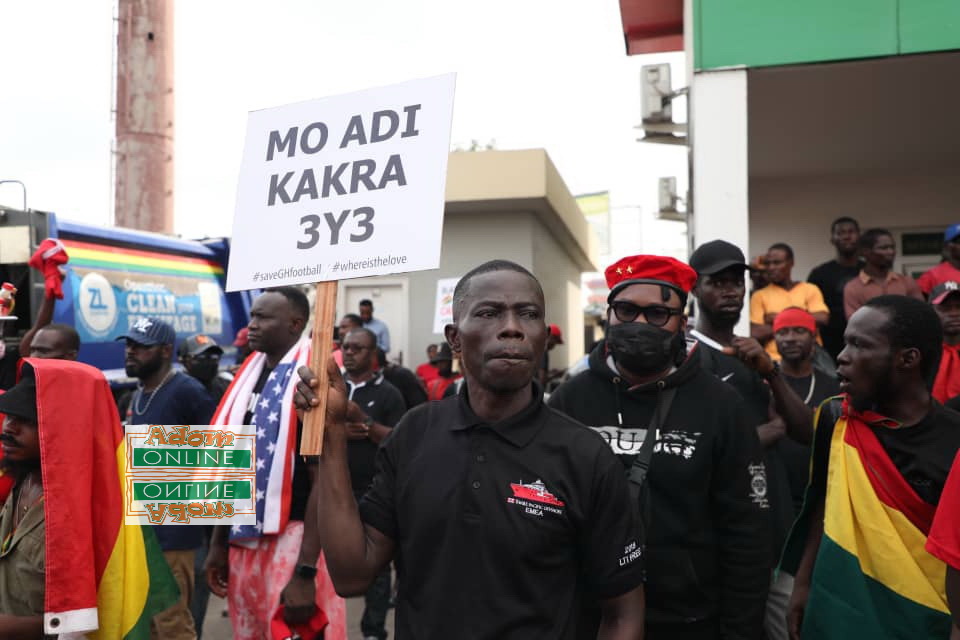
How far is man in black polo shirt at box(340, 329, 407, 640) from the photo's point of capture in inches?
222

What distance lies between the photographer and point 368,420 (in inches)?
221

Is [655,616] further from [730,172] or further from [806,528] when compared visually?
[730,172]

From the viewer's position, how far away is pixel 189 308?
994cm

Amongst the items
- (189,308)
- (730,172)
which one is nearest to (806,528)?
(730,172)

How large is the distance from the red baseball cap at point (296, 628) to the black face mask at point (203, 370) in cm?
411

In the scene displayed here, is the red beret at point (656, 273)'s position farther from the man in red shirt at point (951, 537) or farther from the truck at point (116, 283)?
the truck at point (116, 283)

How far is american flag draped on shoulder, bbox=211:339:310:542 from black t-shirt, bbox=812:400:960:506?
219cm

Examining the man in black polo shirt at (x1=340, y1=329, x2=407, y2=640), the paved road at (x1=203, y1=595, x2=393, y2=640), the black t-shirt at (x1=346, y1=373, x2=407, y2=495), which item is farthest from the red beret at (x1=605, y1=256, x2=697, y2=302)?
the paved road at (x1=203, y1=595, x2=393, y2=640)

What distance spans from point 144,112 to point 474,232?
6576mm

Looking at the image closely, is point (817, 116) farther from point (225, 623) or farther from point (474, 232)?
point (474, 232)

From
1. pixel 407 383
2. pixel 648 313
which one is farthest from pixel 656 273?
pixel 407 383

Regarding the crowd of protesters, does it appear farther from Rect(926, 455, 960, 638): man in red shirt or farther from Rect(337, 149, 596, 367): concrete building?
Rect(337, 149, 596, 367): concrete building

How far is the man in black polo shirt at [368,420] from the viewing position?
5.64 m

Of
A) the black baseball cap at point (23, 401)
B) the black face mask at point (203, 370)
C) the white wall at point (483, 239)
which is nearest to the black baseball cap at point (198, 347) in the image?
the black face mask at point (203, 370)
